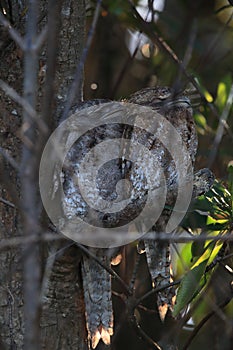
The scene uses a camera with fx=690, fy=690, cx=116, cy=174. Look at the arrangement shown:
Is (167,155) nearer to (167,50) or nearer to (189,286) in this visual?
(189,286)

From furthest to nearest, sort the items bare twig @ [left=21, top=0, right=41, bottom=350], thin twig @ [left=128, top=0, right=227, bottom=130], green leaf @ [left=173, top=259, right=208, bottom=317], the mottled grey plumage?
thin twig @ [left=128, top=0, right=227, bottom=130], the mottled grey plumage, green leaf @ [left=173, top=259, right=208, bottom=317], bare twig @ [left=21, top=0, right=41, bottom=350]

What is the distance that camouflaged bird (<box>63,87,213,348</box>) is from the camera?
1.82 meters

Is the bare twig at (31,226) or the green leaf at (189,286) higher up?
the green leaf at (189,286)

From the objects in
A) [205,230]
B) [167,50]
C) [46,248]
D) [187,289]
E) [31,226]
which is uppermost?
[167,50]

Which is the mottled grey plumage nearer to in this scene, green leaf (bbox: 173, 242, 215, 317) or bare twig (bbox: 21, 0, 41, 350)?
green leaf (bbox: 173, 242, 215, 317)

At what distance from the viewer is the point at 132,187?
1801 mm

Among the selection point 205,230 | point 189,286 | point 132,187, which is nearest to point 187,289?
point 189,286

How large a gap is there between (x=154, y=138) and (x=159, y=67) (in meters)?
1.34

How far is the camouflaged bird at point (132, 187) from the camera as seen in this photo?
1819 mm

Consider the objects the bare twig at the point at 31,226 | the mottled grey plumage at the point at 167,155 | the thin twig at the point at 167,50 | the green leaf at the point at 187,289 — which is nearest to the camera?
the bare twig at the point at 31,226

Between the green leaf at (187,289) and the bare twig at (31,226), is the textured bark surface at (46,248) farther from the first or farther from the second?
the bare twig at (31,226)

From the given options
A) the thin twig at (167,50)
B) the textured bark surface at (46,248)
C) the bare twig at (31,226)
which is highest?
the thin twig at (167,50)

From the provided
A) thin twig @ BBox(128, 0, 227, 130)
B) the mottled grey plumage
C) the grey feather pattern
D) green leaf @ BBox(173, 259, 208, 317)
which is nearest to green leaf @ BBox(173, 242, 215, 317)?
green leaf @ BBox(173, 259, 208, 317)

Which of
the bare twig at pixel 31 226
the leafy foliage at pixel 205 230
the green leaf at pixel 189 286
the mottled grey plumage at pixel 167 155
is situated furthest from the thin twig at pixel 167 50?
the bare twig at pixel 31 226
